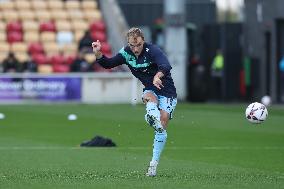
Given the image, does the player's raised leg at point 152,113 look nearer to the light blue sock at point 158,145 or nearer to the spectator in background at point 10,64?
the light blue sock at point 158,145

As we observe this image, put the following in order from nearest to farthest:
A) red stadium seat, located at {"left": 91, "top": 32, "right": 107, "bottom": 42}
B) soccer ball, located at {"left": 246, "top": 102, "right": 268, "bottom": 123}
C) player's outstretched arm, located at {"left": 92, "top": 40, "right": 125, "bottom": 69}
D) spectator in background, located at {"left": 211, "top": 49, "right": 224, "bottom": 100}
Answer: player's outstretched arm, located at {"left": 92, "top": 40, "right": 125, "bottom": 69}, soccer ball, located at {"left": 246, "top": 102, "right": 268, "bottom": 123}, red stadium seat, located at {"left": 91, "top": 32, "right": 107, "bottom": 42}, spectator in background, located at {"left": 211, "top": 49, "right": 224, "bottom": 100}

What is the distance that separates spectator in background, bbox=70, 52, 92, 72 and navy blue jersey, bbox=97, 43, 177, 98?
83.5ft

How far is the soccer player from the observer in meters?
15.0

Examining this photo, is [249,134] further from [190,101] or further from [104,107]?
[190,101]

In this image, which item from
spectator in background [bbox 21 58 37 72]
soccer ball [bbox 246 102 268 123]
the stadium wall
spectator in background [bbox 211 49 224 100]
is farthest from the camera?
spectator in background [bbox 211 49 224 100]

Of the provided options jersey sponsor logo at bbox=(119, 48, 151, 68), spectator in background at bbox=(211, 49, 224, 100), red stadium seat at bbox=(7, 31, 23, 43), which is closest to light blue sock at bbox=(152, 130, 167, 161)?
jersey sponsor logo at bbox=(119, 48, 151, 68)

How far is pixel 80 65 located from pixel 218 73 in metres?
7.58

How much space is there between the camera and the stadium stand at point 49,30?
1699 inches

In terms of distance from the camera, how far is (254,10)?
4684 cm

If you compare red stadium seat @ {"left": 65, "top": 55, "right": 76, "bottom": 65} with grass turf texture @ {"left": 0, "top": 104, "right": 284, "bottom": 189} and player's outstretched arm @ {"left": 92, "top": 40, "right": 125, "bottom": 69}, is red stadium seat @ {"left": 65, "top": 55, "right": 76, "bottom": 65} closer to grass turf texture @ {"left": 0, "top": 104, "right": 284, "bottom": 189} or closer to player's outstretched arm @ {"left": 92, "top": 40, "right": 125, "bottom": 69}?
grass turf texture @ {"left": 0, "top": 104, "right": 284, "bottom": 189}

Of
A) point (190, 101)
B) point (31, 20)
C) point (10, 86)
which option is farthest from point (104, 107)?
point (31, 20)

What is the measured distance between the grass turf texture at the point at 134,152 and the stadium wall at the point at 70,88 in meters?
5.88

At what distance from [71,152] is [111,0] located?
27.1 metres

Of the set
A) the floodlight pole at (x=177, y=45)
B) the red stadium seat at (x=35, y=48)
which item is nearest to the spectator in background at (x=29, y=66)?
the red stadium seat at (x=35, y=48)
